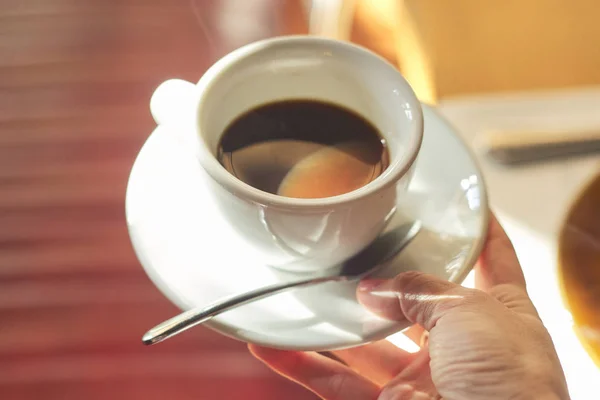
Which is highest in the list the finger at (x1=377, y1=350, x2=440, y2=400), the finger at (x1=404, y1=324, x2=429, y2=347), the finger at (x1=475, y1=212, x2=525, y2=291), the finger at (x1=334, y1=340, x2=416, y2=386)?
the finger at (x1=475, y1=212, x2=525, y2=291)

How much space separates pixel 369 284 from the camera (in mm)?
485

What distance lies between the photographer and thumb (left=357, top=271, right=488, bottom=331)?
0.45 m

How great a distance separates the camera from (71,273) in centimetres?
63

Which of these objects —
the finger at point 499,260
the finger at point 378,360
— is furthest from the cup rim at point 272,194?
the finger at point 378,360

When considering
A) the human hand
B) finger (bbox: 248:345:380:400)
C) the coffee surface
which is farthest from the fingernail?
the coffee surface

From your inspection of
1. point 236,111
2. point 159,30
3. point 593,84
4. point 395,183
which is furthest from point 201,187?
point 593,84

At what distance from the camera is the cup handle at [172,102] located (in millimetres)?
490

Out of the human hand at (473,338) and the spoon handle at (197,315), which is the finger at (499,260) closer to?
the human hand at (473,338)

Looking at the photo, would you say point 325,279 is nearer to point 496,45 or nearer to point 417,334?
point 417,334

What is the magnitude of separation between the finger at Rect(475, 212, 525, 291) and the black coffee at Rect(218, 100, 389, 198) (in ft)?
0.47

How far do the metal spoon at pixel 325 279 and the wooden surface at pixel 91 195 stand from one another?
14 cm

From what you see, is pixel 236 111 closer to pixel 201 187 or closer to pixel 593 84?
pixel 201 187

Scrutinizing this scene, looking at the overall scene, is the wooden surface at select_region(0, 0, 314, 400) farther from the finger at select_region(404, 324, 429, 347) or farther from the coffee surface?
the coffee surface

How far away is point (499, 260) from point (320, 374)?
22 cm
